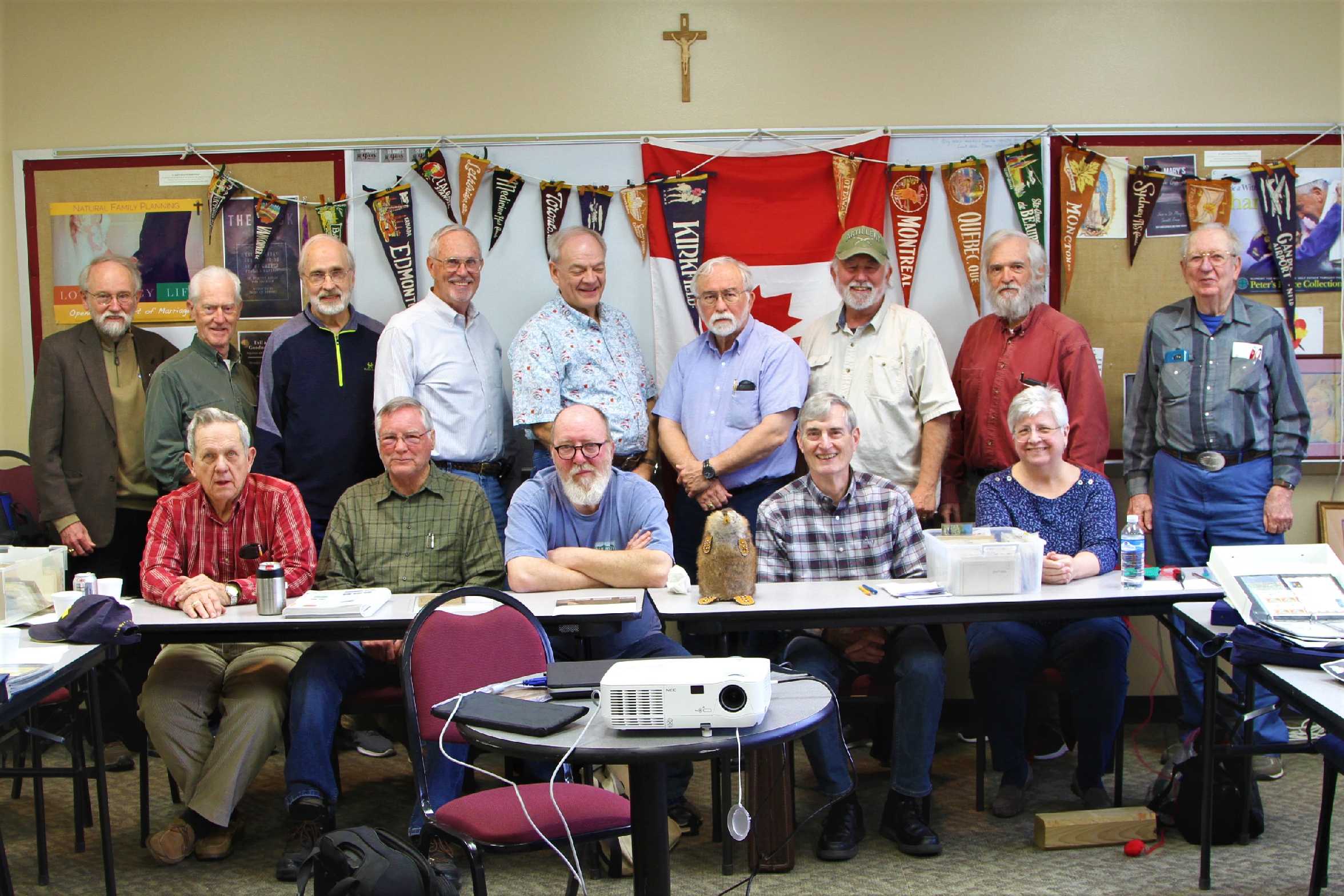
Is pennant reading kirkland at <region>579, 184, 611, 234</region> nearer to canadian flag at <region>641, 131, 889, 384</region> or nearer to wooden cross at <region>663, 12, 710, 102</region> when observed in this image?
canadian flag at <region>641, 131, 889, 384</region>

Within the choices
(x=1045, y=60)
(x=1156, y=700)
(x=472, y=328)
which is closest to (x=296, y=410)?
(x=472, y=328)

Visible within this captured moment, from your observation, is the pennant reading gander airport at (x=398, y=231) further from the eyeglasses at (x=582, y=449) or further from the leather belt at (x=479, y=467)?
the eyeglasses at (x=582, y=449)

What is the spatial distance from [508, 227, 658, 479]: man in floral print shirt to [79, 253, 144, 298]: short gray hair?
144 centimetres

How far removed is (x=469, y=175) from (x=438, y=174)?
0.13m

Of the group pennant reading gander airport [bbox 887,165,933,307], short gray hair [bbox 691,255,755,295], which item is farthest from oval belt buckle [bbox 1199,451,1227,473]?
short gray hair [bbox 691,255,755,295]

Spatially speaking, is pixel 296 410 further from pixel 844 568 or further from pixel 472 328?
pixel 844 568

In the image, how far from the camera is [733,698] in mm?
1952

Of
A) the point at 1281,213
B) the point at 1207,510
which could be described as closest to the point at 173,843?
the point at 1207,510

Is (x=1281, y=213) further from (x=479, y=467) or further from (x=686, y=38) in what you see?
(x=479, y=467)

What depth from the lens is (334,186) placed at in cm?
466

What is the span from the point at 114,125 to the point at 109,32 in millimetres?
371

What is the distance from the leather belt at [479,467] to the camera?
4.22 metres

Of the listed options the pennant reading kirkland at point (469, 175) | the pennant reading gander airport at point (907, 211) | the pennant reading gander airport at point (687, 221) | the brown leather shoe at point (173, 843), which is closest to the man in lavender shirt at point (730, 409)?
the pennant reading gander airport at point (687, 221)

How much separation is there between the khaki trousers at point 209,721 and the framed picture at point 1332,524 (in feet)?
12.9
